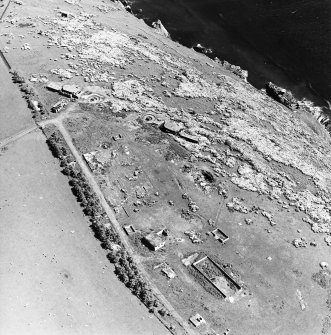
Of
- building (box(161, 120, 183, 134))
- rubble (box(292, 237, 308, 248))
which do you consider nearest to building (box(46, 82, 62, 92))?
building (box(161, 120, 183, 134))

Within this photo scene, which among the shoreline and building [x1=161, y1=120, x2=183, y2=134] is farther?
the shoreline

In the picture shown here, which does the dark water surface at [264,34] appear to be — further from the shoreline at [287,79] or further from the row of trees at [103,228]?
the row of trees at [103,228]

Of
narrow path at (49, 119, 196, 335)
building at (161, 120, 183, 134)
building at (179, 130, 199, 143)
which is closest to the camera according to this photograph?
narrow path at (49, 119, 196, 335)

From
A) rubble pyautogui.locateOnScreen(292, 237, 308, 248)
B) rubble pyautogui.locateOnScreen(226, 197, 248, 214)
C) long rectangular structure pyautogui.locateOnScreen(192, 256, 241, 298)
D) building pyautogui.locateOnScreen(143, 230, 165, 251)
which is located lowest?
building pyautogui.locateOnScreen(143, 230, 165, 251)

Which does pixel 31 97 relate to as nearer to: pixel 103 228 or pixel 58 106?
pixel 58 106

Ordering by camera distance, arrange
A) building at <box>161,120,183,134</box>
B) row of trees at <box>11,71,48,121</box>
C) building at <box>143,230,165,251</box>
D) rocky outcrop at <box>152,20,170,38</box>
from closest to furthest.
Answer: building at <box>143,230,165,251</box> → building at <box>161,120,183,134</box> → row of trees at <box>11,71,48,121</box> → rocky outcrop at <box>152,20,170,38</box>

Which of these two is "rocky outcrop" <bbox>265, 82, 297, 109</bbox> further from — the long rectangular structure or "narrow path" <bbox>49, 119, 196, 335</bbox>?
the long rectangular structure
